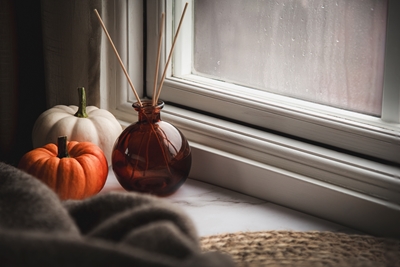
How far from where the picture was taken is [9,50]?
4.40ft

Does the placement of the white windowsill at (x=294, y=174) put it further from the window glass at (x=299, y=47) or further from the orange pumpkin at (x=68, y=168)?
the orange pumpkin at (x=68, y=168)

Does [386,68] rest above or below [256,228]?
above

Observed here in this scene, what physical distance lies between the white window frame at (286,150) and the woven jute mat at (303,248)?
0.12 metres

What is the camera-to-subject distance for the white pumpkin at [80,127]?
1.21m

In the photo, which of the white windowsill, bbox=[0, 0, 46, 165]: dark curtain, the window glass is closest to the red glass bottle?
the white windowsill

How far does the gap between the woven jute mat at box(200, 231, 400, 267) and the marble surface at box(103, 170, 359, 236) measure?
106 mm

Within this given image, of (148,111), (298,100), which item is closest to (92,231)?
(148,111)

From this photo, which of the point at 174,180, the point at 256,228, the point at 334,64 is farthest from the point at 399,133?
the point at 174,180

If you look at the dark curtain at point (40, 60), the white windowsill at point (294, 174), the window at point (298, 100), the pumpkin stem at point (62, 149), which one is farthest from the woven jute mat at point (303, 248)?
the dark curtain at point (40, 60)

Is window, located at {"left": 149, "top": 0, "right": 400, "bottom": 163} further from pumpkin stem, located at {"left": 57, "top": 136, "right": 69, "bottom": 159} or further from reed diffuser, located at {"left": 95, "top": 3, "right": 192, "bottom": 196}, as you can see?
pumpkin stem, located at {"left": 57, "top": 136, "right": 69, "bottom": 159}

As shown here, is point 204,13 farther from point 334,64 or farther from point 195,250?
point 195,250

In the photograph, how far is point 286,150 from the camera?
45.2 inches

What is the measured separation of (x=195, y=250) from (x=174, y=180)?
0.50 metres

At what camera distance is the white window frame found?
1.04 meters
